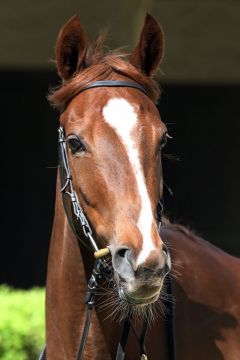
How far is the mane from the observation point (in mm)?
2799

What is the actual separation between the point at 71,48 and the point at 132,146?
0.51 m

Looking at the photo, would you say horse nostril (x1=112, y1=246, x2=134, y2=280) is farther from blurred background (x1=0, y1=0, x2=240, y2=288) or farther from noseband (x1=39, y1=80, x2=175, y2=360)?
blurred background (x1=0, y1=0, x2=240, y2=288)

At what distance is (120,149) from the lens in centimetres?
254

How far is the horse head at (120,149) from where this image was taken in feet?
7.76

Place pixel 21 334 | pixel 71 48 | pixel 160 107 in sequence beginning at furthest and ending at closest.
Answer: pixel 160 107 → pixel 21 334 → pixel 71 48

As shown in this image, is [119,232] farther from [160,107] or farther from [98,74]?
[160,107]

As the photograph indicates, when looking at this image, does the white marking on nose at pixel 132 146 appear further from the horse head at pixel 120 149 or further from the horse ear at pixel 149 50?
the horse ear at pixel 149 50

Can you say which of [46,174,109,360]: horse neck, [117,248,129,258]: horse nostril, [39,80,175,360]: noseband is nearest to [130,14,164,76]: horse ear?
[39,80,175,360]: noseband

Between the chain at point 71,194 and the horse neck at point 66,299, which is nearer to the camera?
the chain at point 71,194

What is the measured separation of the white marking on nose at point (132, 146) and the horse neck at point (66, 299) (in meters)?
0.44

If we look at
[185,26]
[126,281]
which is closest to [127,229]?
[126,281]

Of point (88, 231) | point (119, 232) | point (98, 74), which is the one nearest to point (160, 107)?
point (98, 74)

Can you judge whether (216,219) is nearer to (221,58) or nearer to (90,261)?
(221,58)

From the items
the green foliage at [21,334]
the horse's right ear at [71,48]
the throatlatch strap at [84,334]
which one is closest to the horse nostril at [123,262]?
the throatlatch strap at [84,334]
